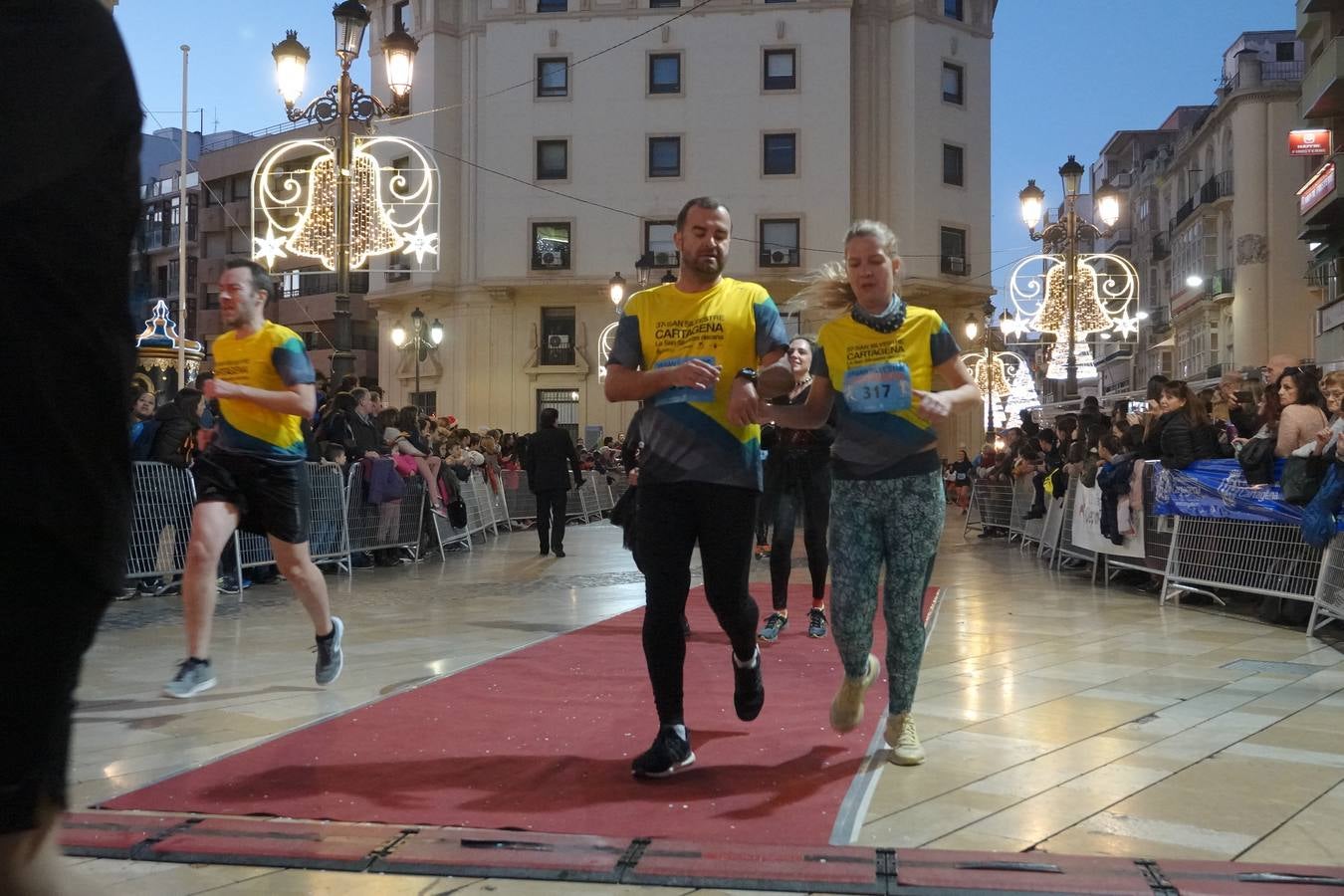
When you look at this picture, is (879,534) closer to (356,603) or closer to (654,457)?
(654,457)

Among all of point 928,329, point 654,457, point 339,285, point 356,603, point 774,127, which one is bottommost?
point 356,603

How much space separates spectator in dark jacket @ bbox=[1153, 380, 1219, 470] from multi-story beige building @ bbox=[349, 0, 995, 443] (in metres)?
28.8

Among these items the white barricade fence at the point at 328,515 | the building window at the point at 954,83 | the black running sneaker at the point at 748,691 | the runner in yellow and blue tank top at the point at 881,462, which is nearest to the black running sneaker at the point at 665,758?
the black running sneaker at the point at 748,691

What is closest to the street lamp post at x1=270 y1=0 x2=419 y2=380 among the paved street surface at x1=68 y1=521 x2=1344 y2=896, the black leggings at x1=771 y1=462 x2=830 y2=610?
the paved street surface at x1=68 y1=521 x2=1344 y2=896

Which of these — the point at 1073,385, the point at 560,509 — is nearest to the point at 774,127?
the point at 1073,385

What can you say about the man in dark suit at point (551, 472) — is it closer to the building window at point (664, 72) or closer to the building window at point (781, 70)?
the building window at point (781, 70)

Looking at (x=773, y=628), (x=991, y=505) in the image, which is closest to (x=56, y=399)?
(x=773, y=628)

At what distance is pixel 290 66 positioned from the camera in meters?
13.5

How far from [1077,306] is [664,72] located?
81.4 feet

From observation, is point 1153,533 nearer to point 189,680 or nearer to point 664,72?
point 189,680

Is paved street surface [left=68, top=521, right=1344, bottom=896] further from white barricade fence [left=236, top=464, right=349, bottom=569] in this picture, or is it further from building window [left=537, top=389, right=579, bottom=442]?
building window [left=537, top=389, right=579, bottom=442]

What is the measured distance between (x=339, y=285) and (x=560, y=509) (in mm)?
4209

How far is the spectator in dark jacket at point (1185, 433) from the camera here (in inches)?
416

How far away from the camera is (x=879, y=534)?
4566 mm
